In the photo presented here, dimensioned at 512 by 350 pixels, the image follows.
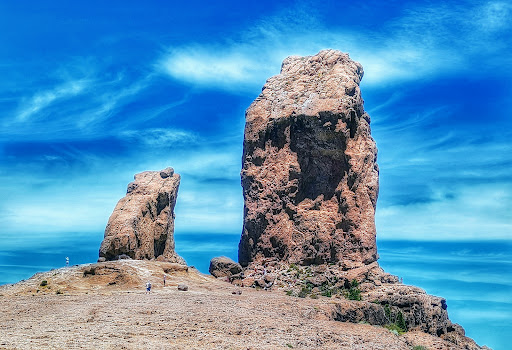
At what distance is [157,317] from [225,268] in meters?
22.8

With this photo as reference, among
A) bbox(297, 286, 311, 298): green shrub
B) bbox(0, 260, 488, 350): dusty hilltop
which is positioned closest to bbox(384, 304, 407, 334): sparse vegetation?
bbox(0, 260, 488, 350): dusty hilltop

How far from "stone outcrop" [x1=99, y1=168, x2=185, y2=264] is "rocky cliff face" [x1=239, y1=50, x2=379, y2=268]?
681 cm

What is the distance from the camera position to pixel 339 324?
31.0m

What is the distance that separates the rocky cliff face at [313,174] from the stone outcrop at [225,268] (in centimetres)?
149

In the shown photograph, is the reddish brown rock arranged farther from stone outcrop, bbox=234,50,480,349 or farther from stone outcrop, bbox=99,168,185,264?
stone outcrop, bbox=99,168,185,264

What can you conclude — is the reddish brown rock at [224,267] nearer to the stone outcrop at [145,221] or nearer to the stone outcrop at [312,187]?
the stone outcrop at [312,187]

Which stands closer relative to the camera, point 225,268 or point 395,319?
point 395,319

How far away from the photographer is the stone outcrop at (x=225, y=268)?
48.8m

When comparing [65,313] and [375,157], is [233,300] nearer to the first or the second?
[65,313]

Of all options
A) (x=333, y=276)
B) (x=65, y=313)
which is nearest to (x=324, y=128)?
(x=333, y=276)

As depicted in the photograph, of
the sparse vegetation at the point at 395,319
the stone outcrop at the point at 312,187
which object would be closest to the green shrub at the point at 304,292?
the stone outcrop at the point at 312,187

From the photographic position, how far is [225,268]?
161 feet

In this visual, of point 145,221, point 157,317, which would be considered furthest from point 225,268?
point 157,317

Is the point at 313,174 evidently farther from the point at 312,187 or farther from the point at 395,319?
the point at 395,319
